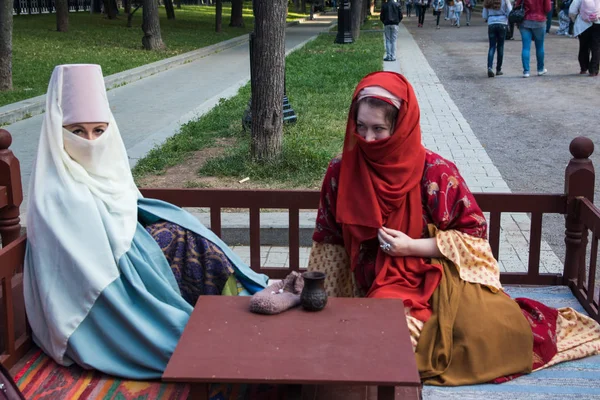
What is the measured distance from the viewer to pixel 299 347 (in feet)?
7.66

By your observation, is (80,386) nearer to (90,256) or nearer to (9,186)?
(90,256)

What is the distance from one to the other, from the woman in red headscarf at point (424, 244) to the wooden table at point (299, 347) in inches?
11.3

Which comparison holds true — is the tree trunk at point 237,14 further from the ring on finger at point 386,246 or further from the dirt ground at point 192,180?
the ring on finger at point 386,246

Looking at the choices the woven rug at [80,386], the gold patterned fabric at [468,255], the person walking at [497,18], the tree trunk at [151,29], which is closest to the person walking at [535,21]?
the person walking at [497,18]

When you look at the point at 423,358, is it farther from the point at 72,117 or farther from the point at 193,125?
the point at 193,125

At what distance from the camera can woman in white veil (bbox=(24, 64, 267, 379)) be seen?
289cm

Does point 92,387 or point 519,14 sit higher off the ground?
point 519,14

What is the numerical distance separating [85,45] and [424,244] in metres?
19.6

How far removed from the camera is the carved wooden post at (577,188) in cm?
362

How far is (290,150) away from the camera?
24.2ft

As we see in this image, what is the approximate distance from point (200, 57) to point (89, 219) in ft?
61.4

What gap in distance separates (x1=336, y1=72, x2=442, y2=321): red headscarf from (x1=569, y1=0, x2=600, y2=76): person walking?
1231cm

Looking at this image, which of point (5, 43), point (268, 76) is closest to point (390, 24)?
point (5, 43)

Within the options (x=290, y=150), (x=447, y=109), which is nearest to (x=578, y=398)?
(x=290, y=150)
